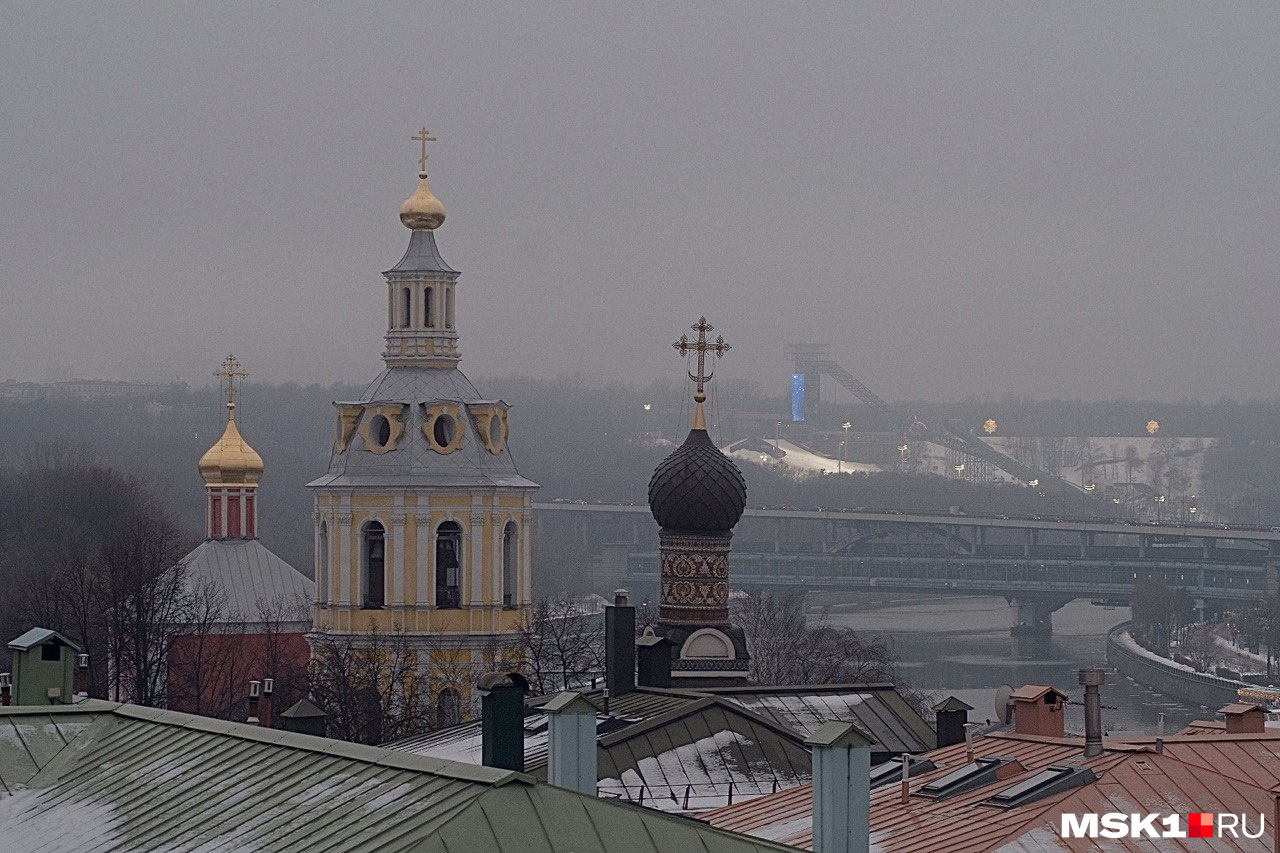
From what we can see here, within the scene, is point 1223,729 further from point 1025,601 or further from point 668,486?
point 1025,601

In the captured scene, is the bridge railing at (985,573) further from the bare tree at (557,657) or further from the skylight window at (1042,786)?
the skylight window at (1042,786)

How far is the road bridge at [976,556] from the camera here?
108m

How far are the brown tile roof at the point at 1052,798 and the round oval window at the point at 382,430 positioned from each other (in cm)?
2922

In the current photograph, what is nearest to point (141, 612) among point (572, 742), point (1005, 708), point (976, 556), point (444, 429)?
point (444, 429)

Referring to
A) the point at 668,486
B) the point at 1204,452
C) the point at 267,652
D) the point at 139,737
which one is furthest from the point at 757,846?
the point at 1204,452

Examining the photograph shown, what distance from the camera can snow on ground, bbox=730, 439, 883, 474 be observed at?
5694 inches

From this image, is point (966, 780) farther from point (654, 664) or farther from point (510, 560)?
point (510, 560)

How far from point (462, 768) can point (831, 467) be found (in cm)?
14430

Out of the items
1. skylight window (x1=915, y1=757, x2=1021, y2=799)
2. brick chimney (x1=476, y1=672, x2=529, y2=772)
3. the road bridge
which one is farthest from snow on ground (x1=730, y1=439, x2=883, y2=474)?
brick chimney (x1=476, y1=672, x2=529, y2=772)

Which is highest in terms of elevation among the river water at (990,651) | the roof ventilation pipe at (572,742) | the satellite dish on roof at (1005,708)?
the roof ventilation pipe at (572,742)

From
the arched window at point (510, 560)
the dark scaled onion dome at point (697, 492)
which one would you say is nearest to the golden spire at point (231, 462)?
the arched window at point (510, 560)

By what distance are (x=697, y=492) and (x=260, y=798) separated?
75.2ft

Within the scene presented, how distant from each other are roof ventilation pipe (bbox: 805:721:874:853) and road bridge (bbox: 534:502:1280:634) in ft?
292

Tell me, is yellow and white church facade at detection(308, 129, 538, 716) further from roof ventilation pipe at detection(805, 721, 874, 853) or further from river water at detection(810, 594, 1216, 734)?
roof ventilation pipe at detection(805, 721, 874, 853)
